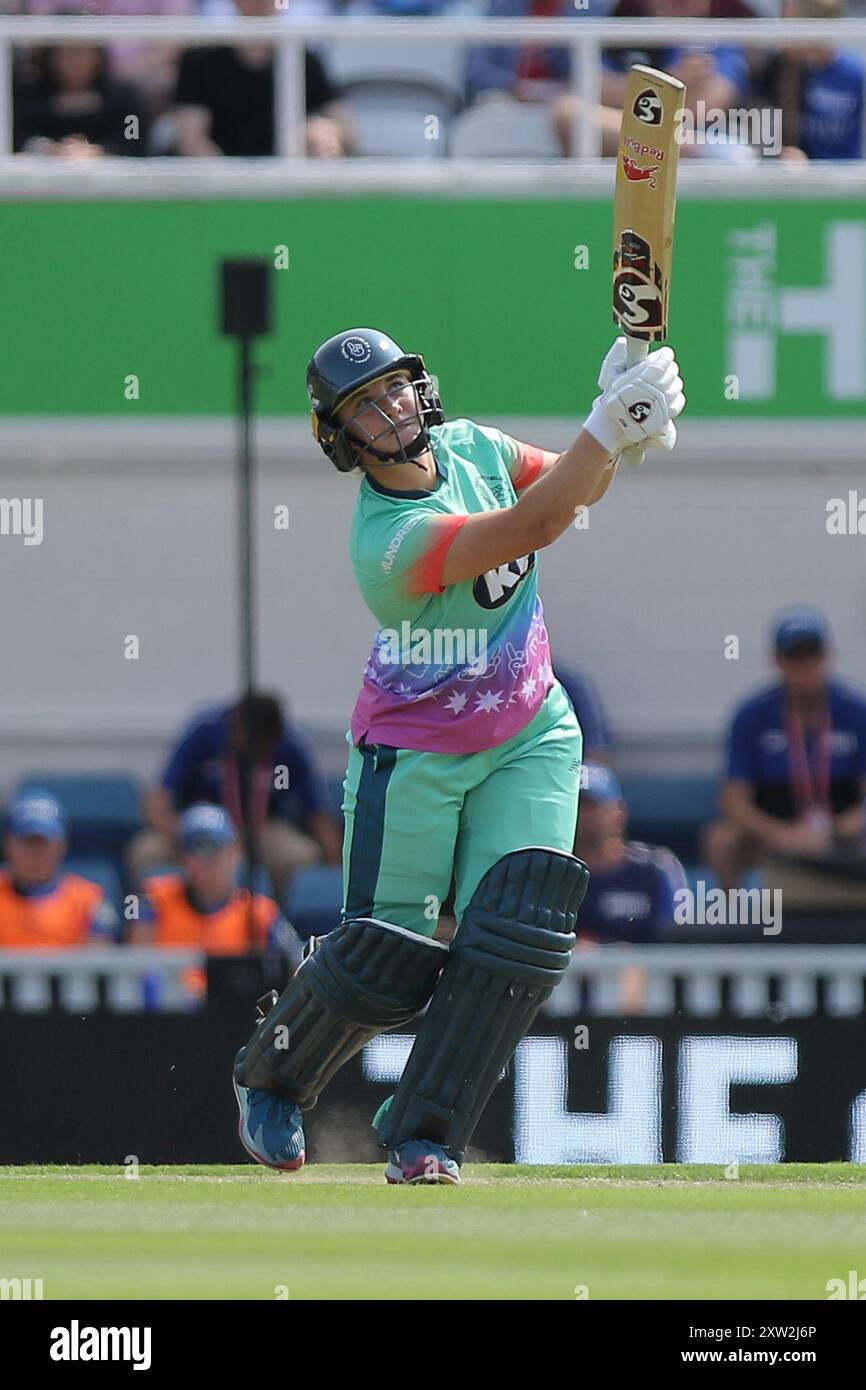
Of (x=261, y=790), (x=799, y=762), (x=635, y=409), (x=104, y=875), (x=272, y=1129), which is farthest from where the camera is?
(x=104, y=875)

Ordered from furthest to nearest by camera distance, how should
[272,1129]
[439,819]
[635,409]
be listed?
1. [272,1129]
2. [439,819]
3. [635,409]

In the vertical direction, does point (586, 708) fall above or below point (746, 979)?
above

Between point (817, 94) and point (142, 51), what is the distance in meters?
2.89

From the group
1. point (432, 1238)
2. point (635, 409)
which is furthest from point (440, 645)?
point (432, 1238)

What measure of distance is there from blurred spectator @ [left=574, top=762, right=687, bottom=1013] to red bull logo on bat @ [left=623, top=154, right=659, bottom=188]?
3.85 m

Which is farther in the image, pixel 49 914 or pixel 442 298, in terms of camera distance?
pixel 442 298

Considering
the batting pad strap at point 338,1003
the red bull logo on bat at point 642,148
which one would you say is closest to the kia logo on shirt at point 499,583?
the batting pad strap at point 338,1003

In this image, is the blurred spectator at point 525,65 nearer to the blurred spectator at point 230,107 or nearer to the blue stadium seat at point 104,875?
the blurred spectator at point 230,107

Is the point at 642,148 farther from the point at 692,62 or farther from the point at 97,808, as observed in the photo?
the point at 97,808

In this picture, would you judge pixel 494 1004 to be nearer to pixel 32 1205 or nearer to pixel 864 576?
pixel 32 1205

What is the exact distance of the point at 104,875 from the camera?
10211 millimetres

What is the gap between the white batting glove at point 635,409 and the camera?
16.5ft

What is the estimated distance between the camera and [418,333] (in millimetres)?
10648
